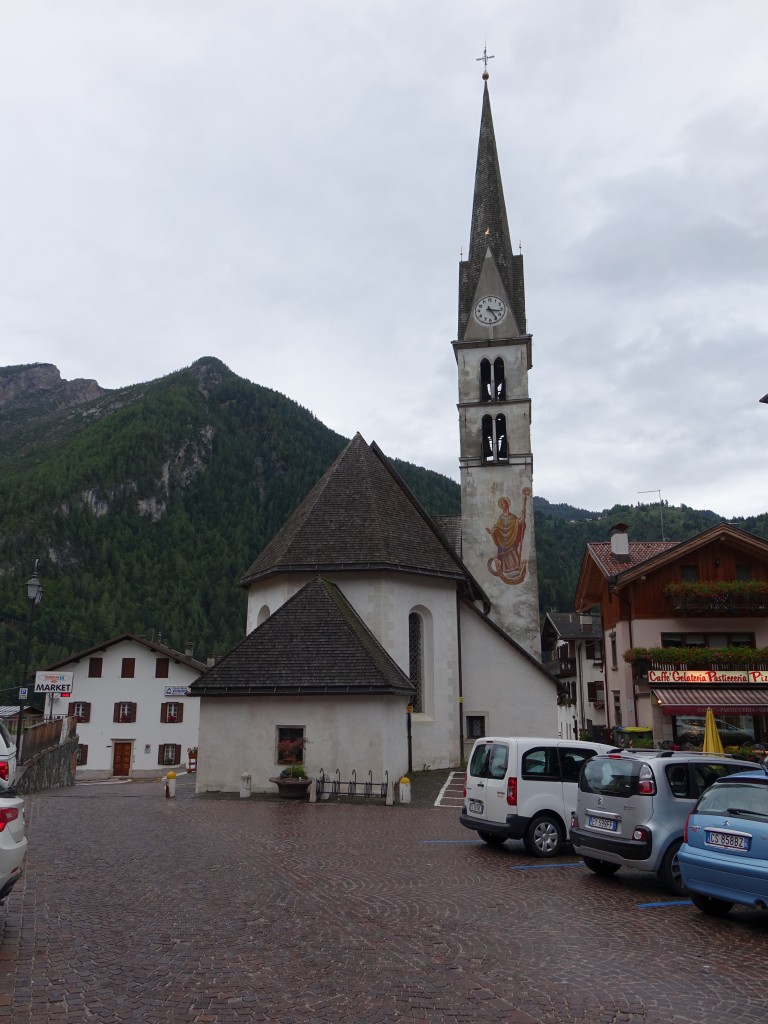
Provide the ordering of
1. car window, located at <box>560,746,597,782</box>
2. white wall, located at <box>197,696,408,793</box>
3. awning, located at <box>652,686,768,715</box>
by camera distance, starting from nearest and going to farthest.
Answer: car window, located at <box>560,746,597,782</box>, white wall, located at <box>197,696,408,793</box>, awning, located at <box>652,686,768,715</box>

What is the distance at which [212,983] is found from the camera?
6164mm

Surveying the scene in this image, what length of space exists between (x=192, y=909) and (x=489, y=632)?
20529mm

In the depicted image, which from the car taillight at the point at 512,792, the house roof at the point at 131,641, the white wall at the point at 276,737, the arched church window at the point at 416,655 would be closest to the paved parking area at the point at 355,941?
the car taillight at the point at 512,792

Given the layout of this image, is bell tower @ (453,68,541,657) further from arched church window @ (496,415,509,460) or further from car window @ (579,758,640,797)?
car window @ (579,758,640,797)

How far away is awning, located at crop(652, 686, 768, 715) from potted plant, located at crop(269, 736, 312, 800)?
13371 mm

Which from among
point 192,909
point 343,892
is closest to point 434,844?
point 343,892

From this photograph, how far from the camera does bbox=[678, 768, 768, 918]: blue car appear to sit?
7746mm

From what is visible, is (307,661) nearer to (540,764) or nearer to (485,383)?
(540,764)

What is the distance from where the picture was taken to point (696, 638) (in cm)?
3000

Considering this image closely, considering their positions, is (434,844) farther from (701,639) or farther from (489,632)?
(701,639)

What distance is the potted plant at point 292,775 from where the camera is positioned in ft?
64.1

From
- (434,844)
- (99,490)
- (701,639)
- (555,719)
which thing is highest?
(99,490)

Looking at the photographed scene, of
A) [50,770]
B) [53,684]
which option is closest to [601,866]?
[50,770]

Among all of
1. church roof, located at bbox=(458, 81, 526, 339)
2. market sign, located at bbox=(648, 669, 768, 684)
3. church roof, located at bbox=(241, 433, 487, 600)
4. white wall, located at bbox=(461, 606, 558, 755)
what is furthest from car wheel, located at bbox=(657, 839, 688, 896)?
church roof, located at bbox=(458, 81, 526, 339)
